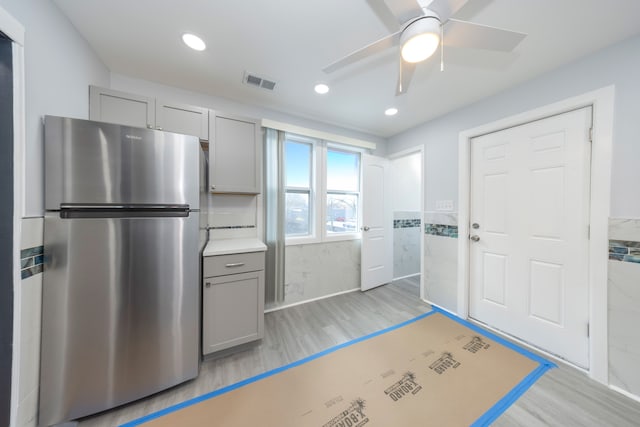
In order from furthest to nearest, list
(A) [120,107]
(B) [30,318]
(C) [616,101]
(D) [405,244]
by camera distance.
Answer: (D) [405,244]
(A) [120,107]
(C) [616,101]
(B) [30,318]

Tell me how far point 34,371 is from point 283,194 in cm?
Answer: 205

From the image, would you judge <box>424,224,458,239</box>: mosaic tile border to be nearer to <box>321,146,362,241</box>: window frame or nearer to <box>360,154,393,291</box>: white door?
<box>360,154,393,291</box>: white door

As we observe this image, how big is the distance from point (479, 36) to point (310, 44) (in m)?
1.06

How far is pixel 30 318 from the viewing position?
1034 millimetres

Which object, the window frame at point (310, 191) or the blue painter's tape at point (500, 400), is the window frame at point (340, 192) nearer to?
the window frame at point (310, 191)

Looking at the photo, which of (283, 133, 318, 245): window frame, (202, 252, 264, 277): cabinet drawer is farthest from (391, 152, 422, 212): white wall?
(202, 252, 264, 277): cabinet drawer

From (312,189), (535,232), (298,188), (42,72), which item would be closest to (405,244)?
(535,232)

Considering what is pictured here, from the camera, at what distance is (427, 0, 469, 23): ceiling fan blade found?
911 millimetres

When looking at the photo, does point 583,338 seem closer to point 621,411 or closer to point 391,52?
point 621,411

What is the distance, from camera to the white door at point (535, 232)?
5.37 ft

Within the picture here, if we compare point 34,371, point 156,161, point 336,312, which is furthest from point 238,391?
point 156,161

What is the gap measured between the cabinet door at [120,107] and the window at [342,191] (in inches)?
77.6

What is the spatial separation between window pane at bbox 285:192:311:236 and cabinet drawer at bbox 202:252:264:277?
89 cm

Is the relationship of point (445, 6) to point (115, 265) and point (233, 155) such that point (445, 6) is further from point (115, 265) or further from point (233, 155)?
point (115, 265)
